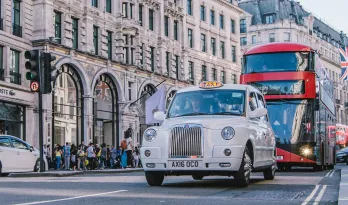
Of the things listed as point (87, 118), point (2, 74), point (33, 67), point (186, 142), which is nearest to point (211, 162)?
point (186, 142)

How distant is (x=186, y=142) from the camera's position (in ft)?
43.1

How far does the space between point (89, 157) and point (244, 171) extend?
21.1 metres

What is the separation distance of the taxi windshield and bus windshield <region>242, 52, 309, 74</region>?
9209 millimetres

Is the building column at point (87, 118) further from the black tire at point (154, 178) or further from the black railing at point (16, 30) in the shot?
the black tire at point (154, 178)

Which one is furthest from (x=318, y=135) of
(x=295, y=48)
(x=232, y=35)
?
(x=232, y=35)

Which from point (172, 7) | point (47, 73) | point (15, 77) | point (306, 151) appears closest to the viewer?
point (47, 73)

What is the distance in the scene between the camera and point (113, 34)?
149 ft

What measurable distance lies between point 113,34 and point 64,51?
7.04m

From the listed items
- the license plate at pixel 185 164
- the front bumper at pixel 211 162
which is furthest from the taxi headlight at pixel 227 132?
the license plate at pixel 185 164

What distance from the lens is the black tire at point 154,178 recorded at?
13.7 metres

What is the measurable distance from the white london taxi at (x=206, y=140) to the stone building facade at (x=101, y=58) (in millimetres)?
22092

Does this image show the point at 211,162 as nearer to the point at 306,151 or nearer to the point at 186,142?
the point at 186,142

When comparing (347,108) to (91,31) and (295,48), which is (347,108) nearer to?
(91,31)

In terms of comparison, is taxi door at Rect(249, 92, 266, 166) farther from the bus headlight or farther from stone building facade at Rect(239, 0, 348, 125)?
stone building facade at Rect(239, 0, 348, 125)
